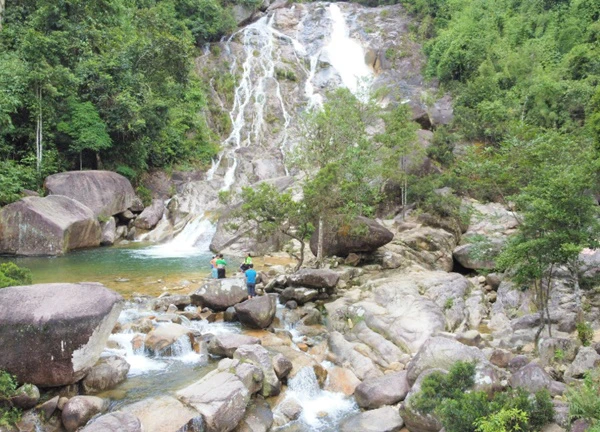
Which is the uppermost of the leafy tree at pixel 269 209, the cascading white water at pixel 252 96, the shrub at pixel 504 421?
the cascading white water at pixel 252 96

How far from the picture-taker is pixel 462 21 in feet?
153

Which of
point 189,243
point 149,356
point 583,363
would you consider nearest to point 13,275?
point 149,356

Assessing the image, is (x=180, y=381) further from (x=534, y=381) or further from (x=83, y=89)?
(x=83, y=89)

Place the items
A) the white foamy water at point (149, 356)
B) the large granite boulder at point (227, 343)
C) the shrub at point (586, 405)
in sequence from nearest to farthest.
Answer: the shrub at point (586, 405)
the white foamy water at point (149, 356)
the large granite boulder at point (227, 343)

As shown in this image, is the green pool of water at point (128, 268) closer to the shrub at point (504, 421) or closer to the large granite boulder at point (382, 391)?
the large granite boulder at point (382, 391)

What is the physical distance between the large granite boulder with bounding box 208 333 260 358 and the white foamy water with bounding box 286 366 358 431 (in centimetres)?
175

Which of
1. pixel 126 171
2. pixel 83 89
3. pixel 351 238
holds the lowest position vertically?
pixel 351 238

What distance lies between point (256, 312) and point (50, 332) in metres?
6.24

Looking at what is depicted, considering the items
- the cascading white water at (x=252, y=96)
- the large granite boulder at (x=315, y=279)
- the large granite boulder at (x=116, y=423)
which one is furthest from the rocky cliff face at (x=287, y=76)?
the large granite boulder at (x=116, y=423)

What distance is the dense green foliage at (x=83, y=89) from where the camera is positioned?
27.1 meters

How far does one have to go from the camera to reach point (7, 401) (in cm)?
851

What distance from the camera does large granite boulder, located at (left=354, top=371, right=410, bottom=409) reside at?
33.4ft

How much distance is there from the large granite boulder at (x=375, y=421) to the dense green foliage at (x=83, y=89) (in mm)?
22702

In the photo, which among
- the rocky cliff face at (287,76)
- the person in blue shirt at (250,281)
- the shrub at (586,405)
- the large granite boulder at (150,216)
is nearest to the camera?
the shrub at (586,405)
